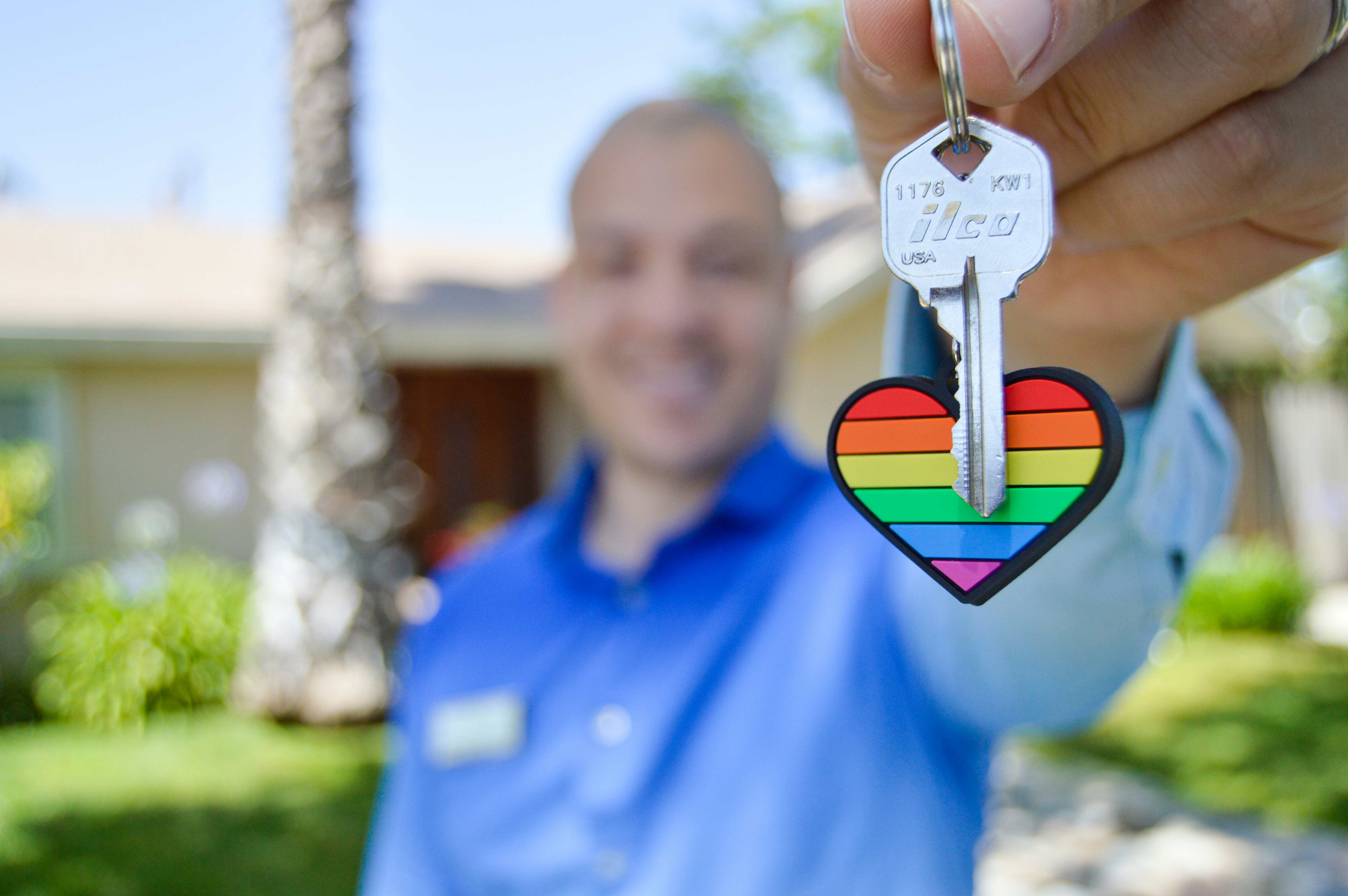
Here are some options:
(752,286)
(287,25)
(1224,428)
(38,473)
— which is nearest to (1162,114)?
(1224,428)

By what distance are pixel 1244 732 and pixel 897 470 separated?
28.8 feet

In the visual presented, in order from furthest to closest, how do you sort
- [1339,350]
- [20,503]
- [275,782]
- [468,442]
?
[468,442]
[1339,350]
[20,503]
[275,782]

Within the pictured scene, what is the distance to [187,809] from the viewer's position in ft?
21.8

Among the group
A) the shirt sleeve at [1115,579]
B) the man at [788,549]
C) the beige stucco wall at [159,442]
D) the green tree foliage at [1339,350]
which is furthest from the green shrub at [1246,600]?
the shirt sleeve at [1115,579]

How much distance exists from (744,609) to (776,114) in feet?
67.8

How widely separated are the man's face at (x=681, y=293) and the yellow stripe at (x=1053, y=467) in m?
1.43

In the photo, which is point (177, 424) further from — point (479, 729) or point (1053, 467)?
point (1053, 467)

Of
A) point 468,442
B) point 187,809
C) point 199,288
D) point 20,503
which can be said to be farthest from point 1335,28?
point 468,442

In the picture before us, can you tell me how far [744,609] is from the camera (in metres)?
2.04

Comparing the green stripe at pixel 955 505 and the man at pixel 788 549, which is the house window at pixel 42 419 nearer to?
the man at pixel 788 549

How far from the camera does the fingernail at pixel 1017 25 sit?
603mm

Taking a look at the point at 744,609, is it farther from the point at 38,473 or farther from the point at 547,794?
the point at 38,473

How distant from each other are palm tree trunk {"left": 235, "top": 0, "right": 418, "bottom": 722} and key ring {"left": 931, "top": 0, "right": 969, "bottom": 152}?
8.16 metres

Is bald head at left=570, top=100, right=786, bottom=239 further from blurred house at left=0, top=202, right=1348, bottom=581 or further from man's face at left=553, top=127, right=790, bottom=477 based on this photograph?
blurred house at left=0, top=202, right=1348, bottom=581
